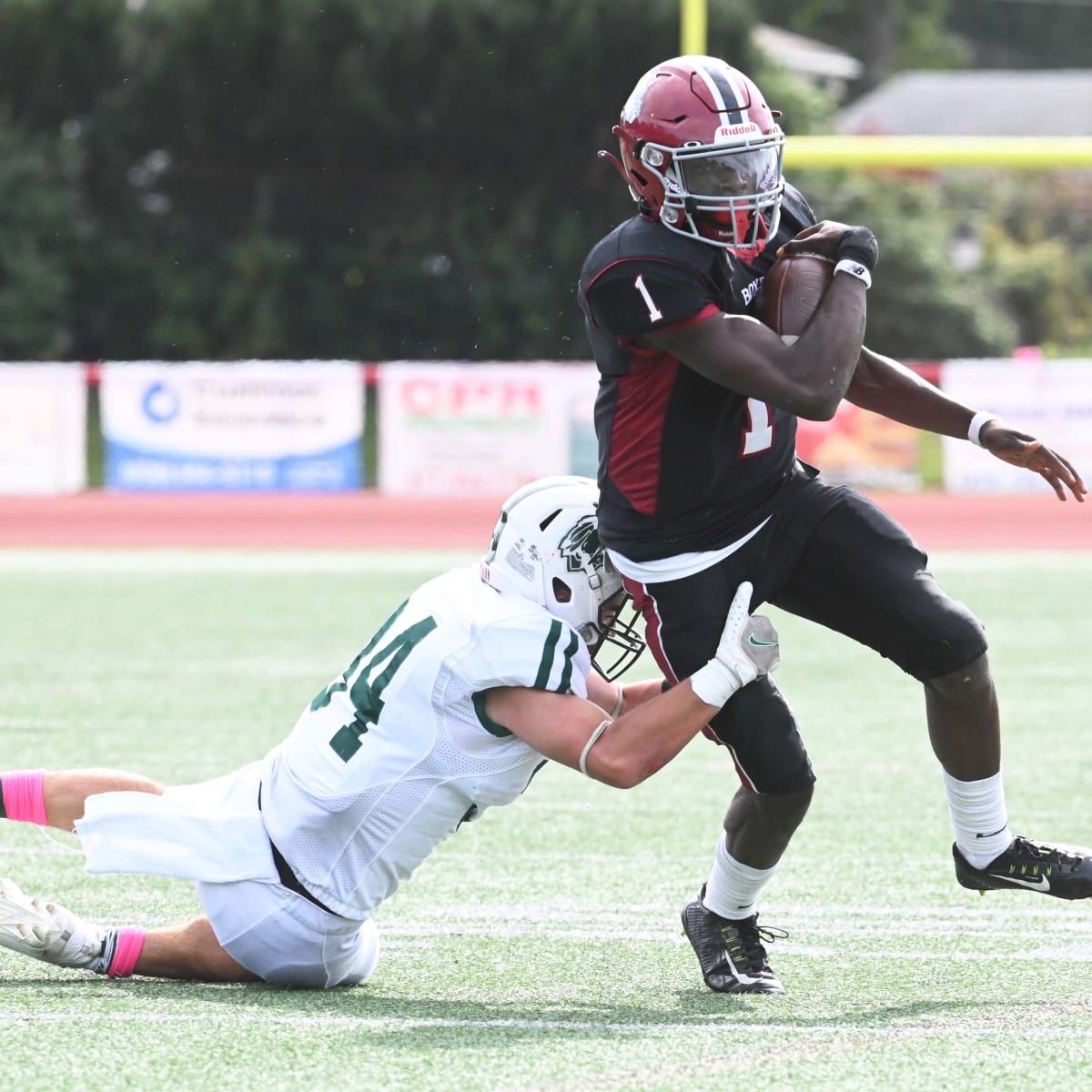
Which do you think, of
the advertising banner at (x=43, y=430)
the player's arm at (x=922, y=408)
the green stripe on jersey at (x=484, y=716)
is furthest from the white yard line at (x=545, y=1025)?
the advertising banner at (x=43, y=430)

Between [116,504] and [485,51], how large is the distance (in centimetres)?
1031

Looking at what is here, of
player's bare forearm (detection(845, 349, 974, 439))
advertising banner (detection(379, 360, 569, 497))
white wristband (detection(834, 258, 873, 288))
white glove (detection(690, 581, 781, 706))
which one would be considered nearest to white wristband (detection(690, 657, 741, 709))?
white glove (detection(690, 581, 781, 706))

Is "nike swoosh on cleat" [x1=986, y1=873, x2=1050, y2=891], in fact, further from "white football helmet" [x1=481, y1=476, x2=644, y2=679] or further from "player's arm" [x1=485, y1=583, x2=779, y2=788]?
"white football helmet" [x1=481, y1=476, x2=644, y2=679]

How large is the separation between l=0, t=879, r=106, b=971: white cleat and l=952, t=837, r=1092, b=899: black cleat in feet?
6.15

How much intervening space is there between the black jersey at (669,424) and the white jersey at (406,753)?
1.13 ft

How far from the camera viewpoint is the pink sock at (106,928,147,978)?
4074 mm

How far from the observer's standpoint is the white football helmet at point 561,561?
153 inches

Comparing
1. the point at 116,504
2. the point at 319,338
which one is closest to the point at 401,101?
the point at 319,338

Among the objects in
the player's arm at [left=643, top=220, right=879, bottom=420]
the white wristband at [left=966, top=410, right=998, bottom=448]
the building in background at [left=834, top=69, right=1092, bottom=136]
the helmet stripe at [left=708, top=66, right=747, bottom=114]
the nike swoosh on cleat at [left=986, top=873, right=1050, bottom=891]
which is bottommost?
the building in background at [left=834, top=69, right=1092, bottom=136]

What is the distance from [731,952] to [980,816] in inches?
23.9

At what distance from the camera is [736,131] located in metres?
3.89

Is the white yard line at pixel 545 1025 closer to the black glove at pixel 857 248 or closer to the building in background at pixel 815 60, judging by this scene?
the black glove at pixel 857 248

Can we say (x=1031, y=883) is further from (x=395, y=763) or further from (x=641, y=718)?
(x=395, y=763)

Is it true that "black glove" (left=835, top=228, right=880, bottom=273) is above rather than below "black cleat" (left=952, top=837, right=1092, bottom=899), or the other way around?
above
